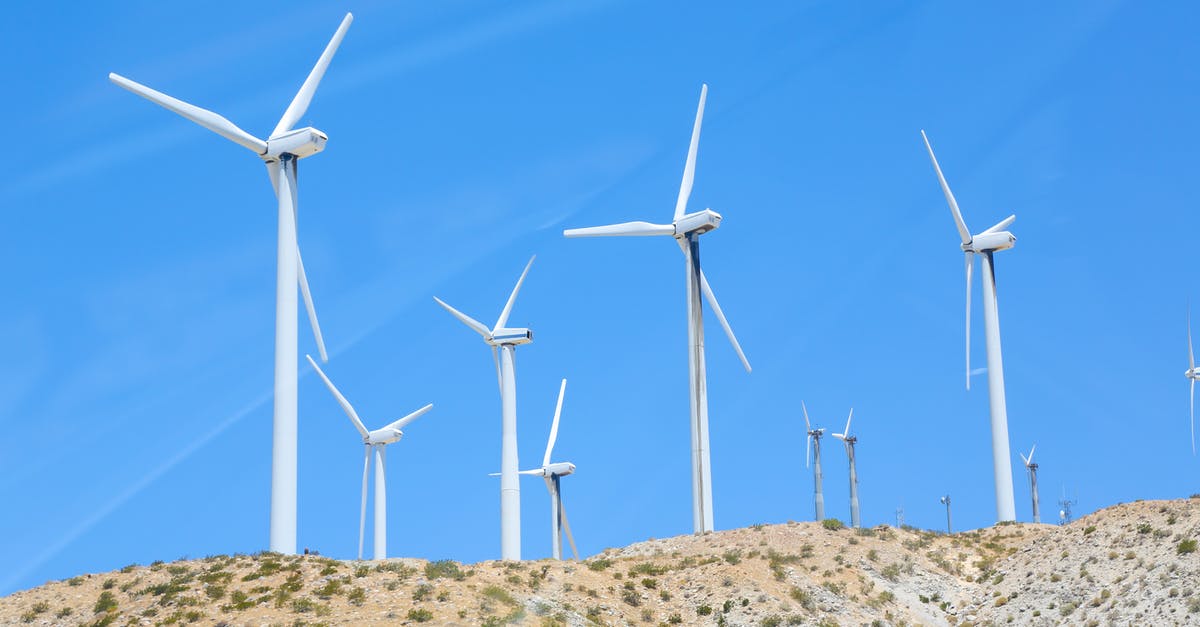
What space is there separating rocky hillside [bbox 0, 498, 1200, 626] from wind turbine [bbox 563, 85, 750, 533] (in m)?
8.88

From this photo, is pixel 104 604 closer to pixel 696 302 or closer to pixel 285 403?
pixel 285 403

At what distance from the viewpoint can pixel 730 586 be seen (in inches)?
2879

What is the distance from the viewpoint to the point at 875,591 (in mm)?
→ 76062

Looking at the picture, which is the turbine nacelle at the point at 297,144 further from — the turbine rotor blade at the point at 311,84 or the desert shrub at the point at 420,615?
the desert shrub at the point at 420,615

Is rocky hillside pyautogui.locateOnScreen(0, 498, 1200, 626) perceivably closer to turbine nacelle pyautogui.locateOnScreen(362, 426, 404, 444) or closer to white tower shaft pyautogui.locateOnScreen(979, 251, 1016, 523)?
white tower shaft pyautogui.locateOnScreen(979, 251, 1016, 523)

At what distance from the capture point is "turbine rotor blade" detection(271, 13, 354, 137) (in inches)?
3329

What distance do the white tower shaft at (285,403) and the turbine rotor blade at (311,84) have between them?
841 centimetres

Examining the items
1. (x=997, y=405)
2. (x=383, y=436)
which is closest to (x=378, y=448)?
(x=383, y=436)

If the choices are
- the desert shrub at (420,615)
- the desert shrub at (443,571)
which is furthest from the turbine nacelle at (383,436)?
the desert shrub at (420,615)

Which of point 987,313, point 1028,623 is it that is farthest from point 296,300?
point 987,313

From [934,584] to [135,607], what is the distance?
133 feet

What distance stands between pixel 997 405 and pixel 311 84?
173ft

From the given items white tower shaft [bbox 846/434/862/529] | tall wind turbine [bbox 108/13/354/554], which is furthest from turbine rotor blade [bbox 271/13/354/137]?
white tower shaft [bbox 846/434/862/529]

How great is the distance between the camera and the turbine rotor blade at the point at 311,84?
277ft
